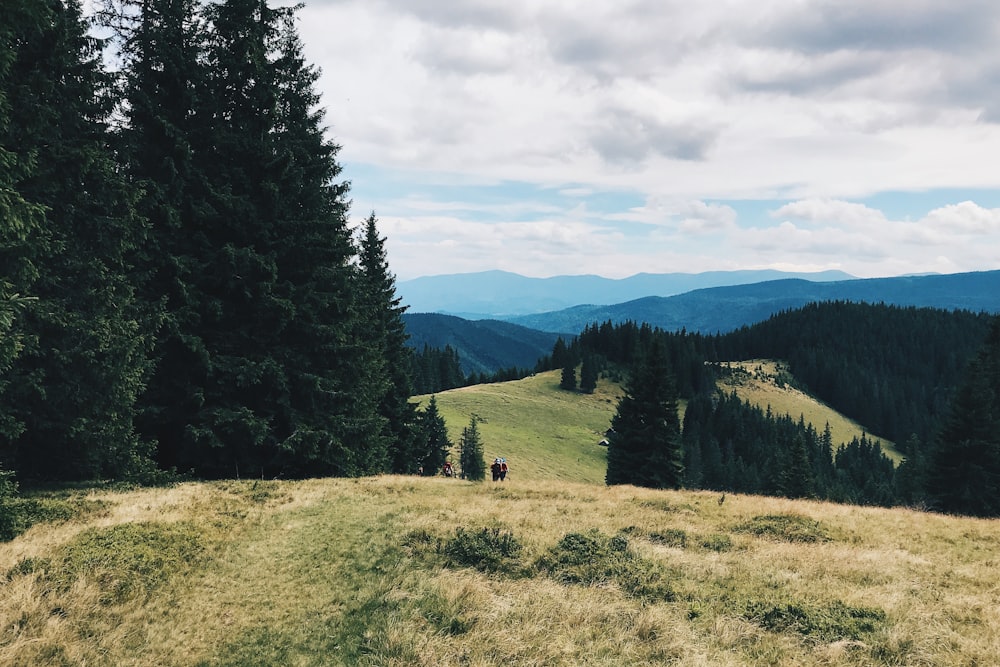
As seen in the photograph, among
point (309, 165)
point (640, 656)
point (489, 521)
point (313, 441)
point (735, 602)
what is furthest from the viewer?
point (309, 165)

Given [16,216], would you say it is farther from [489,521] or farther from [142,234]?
[489,521]

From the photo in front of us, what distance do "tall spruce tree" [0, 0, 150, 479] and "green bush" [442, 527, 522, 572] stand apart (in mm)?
9928

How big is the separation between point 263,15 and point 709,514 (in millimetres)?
22837

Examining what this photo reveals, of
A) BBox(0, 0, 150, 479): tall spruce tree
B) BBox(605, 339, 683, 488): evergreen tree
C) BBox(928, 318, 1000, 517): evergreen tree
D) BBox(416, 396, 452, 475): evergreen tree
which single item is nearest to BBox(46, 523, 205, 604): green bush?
BBox(0, 0, 150, 479): tall spruce tree

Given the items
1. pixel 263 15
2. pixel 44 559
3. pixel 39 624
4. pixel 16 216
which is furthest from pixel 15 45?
pixel 39 624

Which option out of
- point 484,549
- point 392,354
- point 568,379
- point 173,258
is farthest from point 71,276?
point 568,379

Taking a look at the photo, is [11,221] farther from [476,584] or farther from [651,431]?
[651,431]

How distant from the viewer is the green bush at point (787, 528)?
1365 cm

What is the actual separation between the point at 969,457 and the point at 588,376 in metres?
84.2

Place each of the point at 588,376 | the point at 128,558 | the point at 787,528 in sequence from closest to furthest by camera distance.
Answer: the point at 128,558 < the point at 787,528 < the point at 588,376

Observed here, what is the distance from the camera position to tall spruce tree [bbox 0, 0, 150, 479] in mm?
12828

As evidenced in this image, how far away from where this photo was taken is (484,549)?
37.5 feet

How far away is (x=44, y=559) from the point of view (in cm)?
945

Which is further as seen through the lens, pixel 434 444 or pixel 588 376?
pixel 588 376
